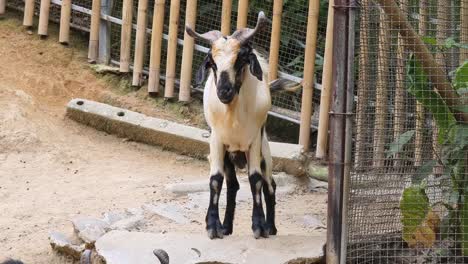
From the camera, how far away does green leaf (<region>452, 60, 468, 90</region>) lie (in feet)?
18.3

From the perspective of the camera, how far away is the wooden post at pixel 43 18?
10.0m

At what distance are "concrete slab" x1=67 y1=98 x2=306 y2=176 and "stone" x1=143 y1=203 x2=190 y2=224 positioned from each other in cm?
136

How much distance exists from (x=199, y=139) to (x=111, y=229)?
7.26ft

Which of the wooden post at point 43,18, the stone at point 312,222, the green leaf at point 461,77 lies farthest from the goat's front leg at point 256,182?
the wooden post at point 43,18

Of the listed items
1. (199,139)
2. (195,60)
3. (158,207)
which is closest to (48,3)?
(195,60)

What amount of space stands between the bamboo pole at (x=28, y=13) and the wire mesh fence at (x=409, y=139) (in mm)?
5140

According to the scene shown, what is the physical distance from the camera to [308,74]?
869cm

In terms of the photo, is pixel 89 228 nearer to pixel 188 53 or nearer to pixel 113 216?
pixel 113 216

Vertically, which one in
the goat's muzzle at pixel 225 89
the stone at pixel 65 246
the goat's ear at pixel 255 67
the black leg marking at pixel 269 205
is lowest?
the stone at pixel 65 246

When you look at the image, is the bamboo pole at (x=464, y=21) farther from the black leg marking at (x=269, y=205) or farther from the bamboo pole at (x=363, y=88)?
the black leg marking at (x=269, y=205)

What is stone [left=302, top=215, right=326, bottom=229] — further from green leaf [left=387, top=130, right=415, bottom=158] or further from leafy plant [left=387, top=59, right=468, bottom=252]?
green leaf [left=387, top=130, right=415, bottom=158]

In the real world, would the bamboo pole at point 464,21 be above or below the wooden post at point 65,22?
above

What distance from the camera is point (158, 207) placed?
7398mm

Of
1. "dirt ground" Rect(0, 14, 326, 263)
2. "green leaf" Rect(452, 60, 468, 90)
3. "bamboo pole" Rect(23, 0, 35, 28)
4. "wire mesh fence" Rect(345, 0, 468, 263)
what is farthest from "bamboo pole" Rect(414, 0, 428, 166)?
"bamboo pole" Rect(23, 0, 35, 28)
